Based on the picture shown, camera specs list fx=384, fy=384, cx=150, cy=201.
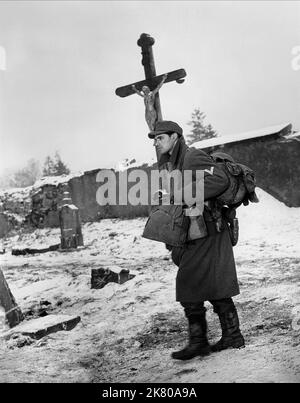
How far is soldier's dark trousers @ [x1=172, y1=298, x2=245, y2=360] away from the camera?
2.70m

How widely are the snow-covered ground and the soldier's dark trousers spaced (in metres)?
0.07

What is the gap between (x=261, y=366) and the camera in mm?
2291

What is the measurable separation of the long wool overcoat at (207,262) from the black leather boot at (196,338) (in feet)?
0.55

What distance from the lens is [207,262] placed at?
105 inches

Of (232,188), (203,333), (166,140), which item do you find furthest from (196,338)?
(166,140)

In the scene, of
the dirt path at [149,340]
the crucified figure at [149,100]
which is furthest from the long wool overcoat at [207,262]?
the crucified figure at [149,100]

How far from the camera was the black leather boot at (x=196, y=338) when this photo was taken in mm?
2697

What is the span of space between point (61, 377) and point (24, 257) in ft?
21.2

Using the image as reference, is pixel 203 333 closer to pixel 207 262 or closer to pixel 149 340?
pixel 207 262

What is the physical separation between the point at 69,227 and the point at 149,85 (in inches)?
159

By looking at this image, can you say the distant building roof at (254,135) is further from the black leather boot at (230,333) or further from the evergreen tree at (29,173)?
the evergreen tree at (29,173)

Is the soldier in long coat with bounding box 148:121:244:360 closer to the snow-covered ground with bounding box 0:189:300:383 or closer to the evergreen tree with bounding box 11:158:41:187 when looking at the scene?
the snow-covered ground with bounding box 0:189:300:383

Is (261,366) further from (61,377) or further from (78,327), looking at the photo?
(78,327)
